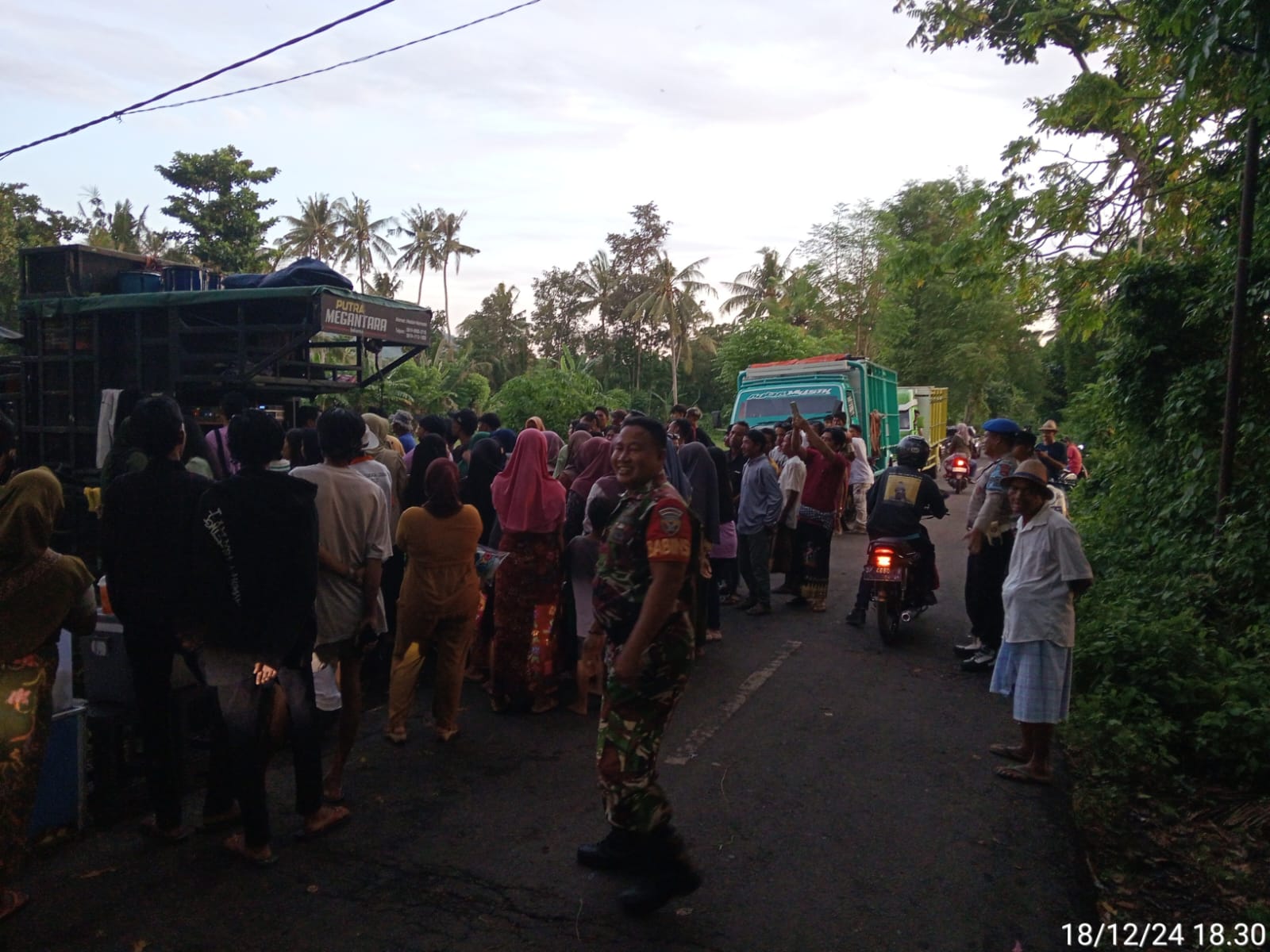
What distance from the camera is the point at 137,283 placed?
9898 mm

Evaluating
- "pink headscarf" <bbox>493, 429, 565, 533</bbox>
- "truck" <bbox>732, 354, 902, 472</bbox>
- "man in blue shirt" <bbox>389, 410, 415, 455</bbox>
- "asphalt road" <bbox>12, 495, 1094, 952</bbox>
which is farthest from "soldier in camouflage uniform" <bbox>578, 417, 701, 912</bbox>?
"truck" <bbox>732, 354, 902, 472</bbox>

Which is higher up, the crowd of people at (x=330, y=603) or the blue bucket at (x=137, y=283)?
the blue bucket at (x=137, y=283)

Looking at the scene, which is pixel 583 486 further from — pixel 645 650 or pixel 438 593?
pixel 645 650

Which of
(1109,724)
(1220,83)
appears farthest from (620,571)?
(1220,83)

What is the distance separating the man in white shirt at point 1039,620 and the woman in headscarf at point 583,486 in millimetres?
2678

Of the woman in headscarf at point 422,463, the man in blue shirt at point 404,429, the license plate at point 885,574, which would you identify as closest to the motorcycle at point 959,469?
the license plate at point 885,574

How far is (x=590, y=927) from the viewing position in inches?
139

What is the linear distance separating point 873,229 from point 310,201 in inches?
1091

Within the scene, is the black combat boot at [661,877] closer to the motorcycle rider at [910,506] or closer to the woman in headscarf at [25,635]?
the woman in headscarf at [25,635]

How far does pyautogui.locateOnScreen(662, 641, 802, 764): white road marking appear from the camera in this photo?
5352 mm

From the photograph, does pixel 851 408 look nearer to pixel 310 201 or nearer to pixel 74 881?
pixel 74 881

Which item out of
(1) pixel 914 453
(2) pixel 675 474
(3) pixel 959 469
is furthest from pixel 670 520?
(3) pixel 959 469

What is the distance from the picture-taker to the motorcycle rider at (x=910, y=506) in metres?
8.02

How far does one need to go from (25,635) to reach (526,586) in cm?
303
